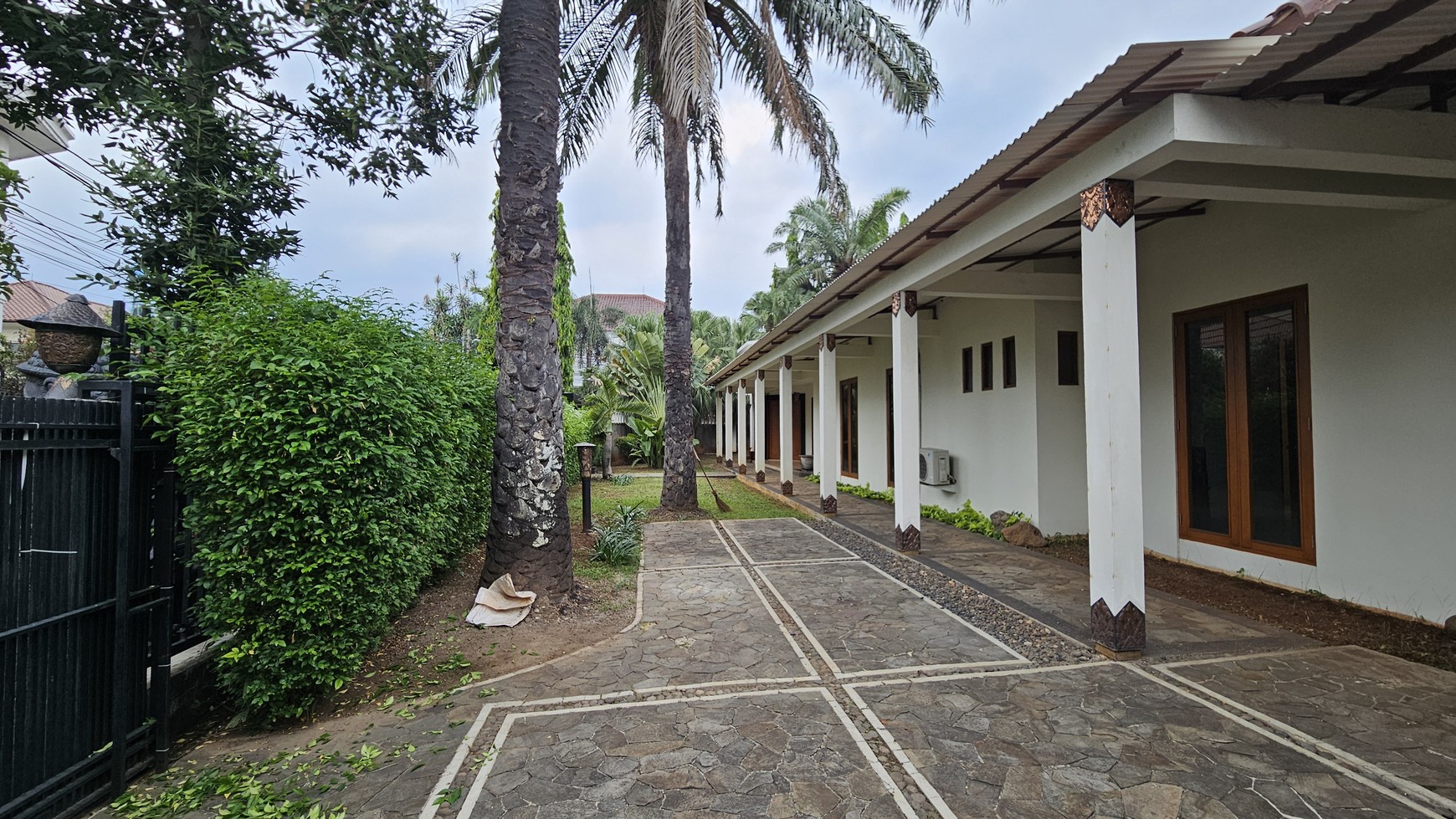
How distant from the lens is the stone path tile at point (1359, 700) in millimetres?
2701

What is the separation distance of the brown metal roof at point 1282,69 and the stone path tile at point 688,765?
12.3ft

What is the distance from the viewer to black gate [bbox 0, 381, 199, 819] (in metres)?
2.35

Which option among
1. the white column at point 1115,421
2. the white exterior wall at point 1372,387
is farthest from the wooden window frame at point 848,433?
the white column at point 1115,421

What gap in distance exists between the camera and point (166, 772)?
2889 millimetres

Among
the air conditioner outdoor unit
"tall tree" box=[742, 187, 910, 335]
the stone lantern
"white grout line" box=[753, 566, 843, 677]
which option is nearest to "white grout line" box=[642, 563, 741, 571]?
"white grout line" box=[753, 566, 843, 677]

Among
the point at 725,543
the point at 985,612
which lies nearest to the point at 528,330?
the point at 725,543

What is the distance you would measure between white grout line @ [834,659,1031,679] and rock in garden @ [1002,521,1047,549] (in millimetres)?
3953

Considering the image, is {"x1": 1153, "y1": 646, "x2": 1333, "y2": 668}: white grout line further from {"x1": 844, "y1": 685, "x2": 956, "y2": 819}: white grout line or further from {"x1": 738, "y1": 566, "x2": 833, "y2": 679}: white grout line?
{"x1": 738, "y1": 566, "x2": 833, "y2": 679}: white grout line

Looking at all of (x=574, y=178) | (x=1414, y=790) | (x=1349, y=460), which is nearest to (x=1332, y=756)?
(x=1414, y=790)

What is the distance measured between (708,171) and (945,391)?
20.9 ft

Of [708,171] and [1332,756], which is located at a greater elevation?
[708,171]

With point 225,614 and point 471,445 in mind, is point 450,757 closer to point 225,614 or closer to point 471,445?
point 225,614

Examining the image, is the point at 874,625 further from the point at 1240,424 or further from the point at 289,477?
the point at 1240,424

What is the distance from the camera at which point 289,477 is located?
9.77ft
